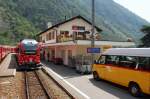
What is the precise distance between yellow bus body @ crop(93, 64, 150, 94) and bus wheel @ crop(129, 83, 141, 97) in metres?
0.23

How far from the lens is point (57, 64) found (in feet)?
124

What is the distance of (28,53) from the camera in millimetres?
31016

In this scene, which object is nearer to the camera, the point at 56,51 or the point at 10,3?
the point at 56,51

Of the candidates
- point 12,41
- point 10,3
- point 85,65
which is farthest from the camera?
point 10,3

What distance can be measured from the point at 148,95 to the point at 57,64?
75.5ft

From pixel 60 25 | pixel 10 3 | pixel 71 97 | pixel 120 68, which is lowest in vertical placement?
pixel 71 97

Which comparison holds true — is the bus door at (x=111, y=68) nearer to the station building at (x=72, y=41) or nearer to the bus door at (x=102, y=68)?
the bus door at (x=102, y=68)

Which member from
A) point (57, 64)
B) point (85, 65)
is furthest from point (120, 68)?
point (57, 64)

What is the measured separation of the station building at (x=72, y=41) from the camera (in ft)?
103

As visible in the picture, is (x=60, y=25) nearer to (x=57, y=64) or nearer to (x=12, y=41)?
(x=57, y=64)

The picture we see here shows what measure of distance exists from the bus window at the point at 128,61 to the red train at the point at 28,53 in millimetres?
14932

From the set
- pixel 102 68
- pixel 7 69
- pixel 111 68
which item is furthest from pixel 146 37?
pixel 111 68

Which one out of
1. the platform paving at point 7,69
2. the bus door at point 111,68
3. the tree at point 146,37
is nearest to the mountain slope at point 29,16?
the tree at point 146,37

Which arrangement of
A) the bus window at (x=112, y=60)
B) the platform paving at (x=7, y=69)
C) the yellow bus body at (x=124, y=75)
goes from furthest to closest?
1. the platform paving at (x=7, y=69)
2. the bus window at (x=112, y=60)
3. the yellow bus body at (x=124, y=75)
